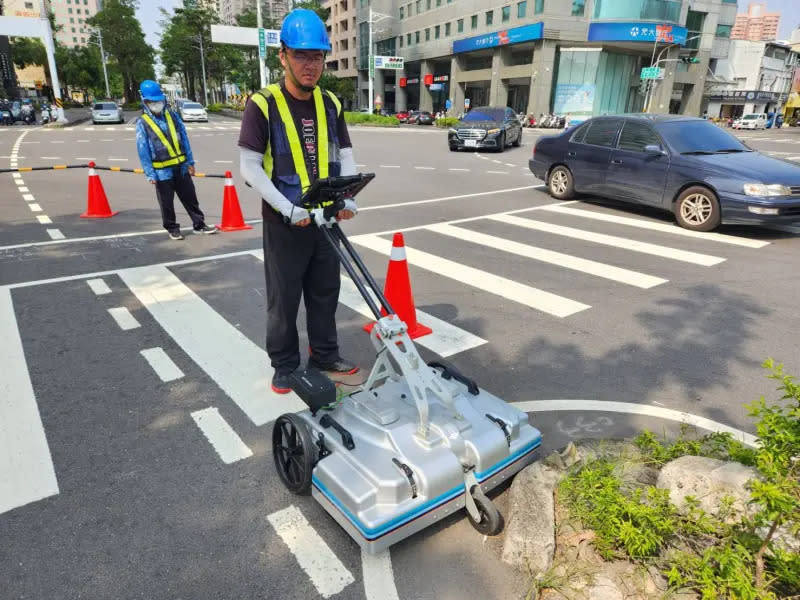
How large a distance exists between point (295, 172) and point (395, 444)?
1.85m

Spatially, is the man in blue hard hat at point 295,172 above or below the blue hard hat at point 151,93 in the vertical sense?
below

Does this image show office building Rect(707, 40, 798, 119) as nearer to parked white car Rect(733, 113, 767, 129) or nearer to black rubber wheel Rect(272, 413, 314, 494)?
parked white car Rect(733, 113, 767, 129)

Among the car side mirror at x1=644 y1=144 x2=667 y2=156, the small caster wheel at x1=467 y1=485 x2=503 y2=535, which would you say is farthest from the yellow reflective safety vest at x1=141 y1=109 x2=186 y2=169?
the car side mirror at x1=644 y1=144 x2=667 y2=156

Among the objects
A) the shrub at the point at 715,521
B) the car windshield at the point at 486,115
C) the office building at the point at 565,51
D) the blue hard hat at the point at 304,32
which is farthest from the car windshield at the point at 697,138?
the office building at the point at 565,51

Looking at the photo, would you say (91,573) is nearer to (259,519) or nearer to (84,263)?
(259,519)

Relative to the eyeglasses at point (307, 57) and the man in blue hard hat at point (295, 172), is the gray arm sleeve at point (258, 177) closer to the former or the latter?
the man in blue hard hat at point (295, 172)

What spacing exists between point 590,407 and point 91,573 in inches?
116

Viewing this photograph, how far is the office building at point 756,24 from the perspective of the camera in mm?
152000

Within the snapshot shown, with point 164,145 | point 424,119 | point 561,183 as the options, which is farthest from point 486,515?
point 424,119

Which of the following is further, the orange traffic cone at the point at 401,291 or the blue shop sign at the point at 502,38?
the blue shop sign at the point at 502,38

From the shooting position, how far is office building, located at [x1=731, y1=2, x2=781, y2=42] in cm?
15200

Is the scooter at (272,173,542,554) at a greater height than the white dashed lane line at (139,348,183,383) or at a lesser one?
greater

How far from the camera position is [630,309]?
209 inches

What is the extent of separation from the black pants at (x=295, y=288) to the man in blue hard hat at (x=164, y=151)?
4.56 metres
